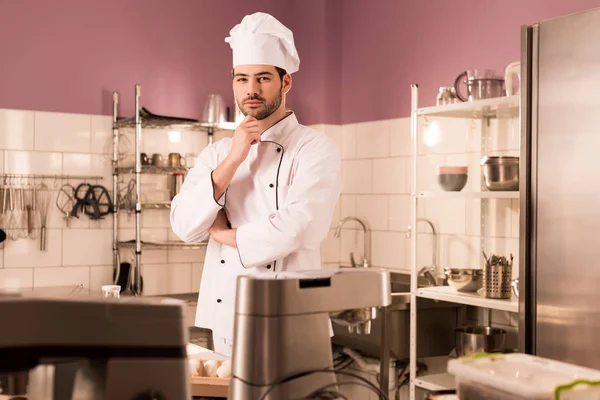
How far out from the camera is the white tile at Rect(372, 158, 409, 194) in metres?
4.21

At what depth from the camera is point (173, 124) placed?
Answer: 13.8 feet

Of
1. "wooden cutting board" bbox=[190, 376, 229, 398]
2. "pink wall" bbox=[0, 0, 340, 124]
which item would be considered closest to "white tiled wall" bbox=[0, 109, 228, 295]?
"pink wall" bbox=[0, 0, 340, 124]

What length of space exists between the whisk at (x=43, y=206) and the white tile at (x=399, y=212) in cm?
181

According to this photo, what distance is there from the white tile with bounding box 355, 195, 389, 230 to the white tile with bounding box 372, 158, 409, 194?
0.18ft

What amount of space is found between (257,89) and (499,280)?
140 cm

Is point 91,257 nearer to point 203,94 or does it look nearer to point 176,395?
point 203,94

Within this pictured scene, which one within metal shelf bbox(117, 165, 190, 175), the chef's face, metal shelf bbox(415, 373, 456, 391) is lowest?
metal shelf bbox(415, 373, 456, 391)

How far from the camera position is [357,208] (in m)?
4.57

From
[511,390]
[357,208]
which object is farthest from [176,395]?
[357,208]

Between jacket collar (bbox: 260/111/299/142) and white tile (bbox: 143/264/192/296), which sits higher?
jacket collar (bbox: 260/111/299/142)

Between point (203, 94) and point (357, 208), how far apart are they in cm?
111

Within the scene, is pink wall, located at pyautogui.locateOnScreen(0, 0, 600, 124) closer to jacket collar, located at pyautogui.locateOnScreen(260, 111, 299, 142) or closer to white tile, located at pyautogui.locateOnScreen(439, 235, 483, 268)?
white tile, located at pyautogui.locateOnScreen(439, 235, 483, 268)

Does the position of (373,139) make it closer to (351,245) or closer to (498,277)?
(351,245)

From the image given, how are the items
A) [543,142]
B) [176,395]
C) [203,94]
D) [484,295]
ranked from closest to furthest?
1. [176,395]
2. [543,142]
3. [484,295]
4. [203,94]
